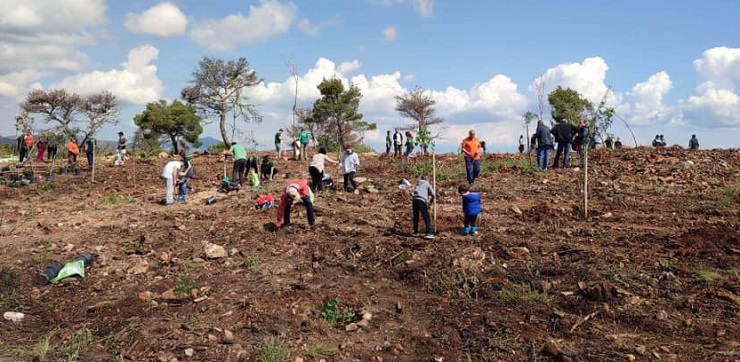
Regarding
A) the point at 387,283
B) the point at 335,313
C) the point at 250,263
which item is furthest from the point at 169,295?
the point at 387,283

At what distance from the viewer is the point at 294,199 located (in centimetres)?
899

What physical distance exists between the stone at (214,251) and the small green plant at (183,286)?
2.48ft

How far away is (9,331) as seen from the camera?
5.80 m

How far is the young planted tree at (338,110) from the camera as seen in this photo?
3344cm

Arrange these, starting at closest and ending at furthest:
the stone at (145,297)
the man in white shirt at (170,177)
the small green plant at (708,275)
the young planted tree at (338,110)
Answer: the small green plant at (708,275)
the stone at (145,297)
the man in white shirt at (170,177)
the young planted tree at (338,110)

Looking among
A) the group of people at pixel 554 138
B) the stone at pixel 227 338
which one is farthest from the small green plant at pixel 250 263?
the group of people at pixel 554 138

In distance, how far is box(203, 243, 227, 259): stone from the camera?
8.06m

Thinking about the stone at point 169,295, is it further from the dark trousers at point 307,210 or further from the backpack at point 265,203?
the backpack at point 265,203

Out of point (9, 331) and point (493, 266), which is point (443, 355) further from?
point (9, 331)

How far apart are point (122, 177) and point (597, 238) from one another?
51.2 feet

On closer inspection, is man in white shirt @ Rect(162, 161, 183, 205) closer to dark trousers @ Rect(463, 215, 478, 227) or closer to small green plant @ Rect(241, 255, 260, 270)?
small green plant @ Rect(241, 255, 260, 270)

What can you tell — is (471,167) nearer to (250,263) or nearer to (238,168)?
(238,168)

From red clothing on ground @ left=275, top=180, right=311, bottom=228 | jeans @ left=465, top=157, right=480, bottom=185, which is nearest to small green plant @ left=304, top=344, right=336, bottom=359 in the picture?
red clothing on ground @ left=275, top=180, right=311, bottom=228

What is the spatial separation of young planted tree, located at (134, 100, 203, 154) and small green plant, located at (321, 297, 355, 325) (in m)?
29.9
